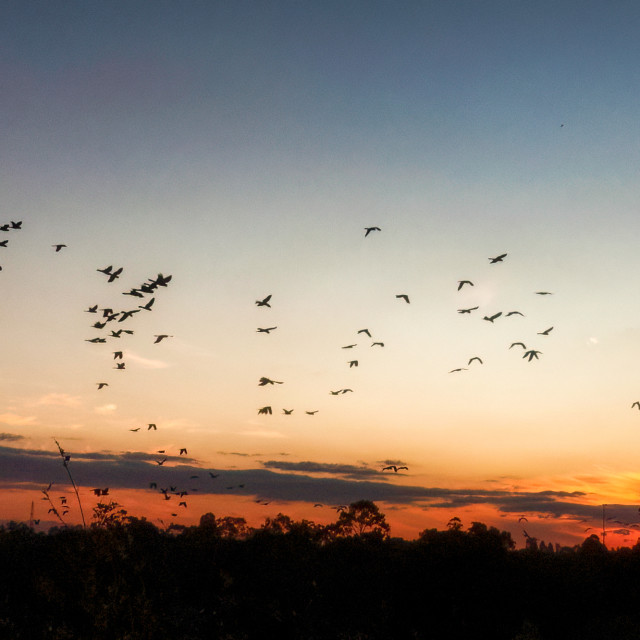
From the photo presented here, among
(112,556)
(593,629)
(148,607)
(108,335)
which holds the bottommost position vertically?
(593,629)

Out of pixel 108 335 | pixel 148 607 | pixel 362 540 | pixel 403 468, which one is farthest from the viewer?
pixel 362 540

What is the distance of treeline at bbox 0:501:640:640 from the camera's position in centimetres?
3725

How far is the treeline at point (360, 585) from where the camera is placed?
3725 cm

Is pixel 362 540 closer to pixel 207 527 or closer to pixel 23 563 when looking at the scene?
pixel 207 527

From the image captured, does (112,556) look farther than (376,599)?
No

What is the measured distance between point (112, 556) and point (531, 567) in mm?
35573

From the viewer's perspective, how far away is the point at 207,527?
169 ft

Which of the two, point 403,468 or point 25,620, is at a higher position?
point 403,468

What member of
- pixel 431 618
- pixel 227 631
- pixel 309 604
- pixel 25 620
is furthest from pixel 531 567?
pixel 25 620

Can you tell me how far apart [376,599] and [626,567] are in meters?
22.4

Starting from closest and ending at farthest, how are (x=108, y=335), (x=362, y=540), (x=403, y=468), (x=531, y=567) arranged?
1. (x=108, y=335)
2. (x=403, y=468)
3. (x=531, y=567)
4. (x=362, y=540)

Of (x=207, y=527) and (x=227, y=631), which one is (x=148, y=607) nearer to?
(x=227, y=631)

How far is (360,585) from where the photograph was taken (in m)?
43.7

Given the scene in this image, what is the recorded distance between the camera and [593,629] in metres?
41.6
